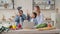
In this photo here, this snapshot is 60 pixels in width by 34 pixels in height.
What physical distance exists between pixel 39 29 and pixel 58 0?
9.43ft

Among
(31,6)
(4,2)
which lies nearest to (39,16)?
(31,6)

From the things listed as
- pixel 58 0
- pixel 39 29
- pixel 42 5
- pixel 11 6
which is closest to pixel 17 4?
pixel 11 6

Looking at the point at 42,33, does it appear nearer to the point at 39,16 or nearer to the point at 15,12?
the point at 39,16

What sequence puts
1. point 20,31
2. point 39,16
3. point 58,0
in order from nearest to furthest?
point 20,31
point 39,16
point 58,0

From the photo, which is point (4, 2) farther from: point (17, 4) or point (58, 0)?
point (58, 0)

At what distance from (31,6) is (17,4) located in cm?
45

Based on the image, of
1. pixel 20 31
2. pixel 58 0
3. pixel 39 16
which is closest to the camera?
pixel 20 31

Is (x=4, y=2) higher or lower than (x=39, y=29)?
higher

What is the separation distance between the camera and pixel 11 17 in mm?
4438

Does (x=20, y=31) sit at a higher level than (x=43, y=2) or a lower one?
lower

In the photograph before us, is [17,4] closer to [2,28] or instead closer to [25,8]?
[25,8]

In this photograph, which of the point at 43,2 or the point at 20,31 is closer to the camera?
the point at 20,31

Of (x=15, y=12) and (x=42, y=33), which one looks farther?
(x=15, y=12)

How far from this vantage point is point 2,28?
1.68m
